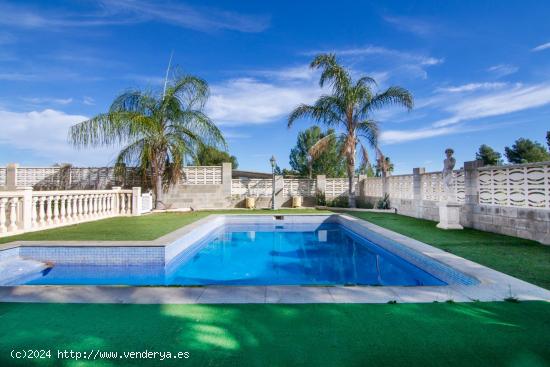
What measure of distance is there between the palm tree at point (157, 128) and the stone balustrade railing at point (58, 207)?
2.17 metres

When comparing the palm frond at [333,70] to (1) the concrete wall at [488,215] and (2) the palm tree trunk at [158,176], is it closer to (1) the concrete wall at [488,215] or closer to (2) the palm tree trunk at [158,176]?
(1) the concrete wall at [488,215]

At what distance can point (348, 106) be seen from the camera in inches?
561

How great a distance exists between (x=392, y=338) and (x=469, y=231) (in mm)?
7162

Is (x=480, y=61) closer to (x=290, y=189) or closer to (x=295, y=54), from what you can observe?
(x=295, y=54)

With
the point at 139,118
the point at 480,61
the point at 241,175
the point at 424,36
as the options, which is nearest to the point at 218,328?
the point at 139,118

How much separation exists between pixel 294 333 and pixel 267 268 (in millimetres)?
3738

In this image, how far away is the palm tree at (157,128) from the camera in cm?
1277

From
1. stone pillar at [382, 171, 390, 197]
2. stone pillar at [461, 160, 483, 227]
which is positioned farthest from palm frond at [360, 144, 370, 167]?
stone pillar at [461, 160, 483, 227]

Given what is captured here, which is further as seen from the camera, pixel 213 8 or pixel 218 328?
pixel 213 8

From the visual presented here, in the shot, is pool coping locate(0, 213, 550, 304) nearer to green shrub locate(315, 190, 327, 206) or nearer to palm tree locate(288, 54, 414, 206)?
palm tree locate(288, 54, 414, 206)

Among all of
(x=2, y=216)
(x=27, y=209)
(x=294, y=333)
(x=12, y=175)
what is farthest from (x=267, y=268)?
(x=12, y=175)

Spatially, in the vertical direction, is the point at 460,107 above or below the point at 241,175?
above

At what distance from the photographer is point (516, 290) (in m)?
3.29

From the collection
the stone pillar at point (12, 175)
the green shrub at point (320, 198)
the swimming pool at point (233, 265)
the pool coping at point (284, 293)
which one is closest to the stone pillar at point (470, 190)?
the swimming pool at point (233, 265)
